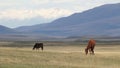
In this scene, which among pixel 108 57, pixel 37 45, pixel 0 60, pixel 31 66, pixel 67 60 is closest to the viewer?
pixel 31 66

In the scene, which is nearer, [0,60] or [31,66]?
[31,66]

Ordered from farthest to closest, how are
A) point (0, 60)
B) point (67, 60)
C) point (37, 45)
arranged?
point (37, 45), point (67, 60), point (0, 60)

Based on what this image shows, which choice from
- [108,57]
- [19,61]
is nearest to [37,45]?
[108,57]

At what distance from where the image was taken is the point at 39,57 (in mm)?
A: 36062

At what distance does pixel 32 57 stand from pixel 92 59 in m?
5.56

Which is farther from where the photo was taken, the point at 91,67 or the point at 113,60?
the point at 113,60

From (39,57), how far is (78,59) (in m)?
3.61

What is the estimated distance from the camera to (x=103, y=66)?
33.0 metres

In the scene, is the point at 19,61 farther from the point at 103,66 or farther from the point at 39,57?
the point at 103,66

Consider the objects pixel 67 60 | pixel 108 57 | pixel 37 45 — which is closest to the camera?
pixel 67 60

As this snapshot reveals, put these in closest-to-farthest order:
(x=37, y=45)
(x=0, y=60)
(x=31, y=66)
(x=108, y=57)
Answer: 1. (x=31, y=66)
2. (x=0, y=60)
3. (x=108, y=57)
4. (x=37, y=45)

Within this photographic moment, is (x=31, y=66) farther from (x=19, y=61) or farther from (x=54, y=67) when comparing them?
(x=19, y=61)

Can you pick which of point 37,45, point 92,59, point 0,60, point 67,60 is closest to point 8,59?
point 0,60

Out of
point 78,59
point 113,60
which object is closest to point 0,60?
point 78,59
